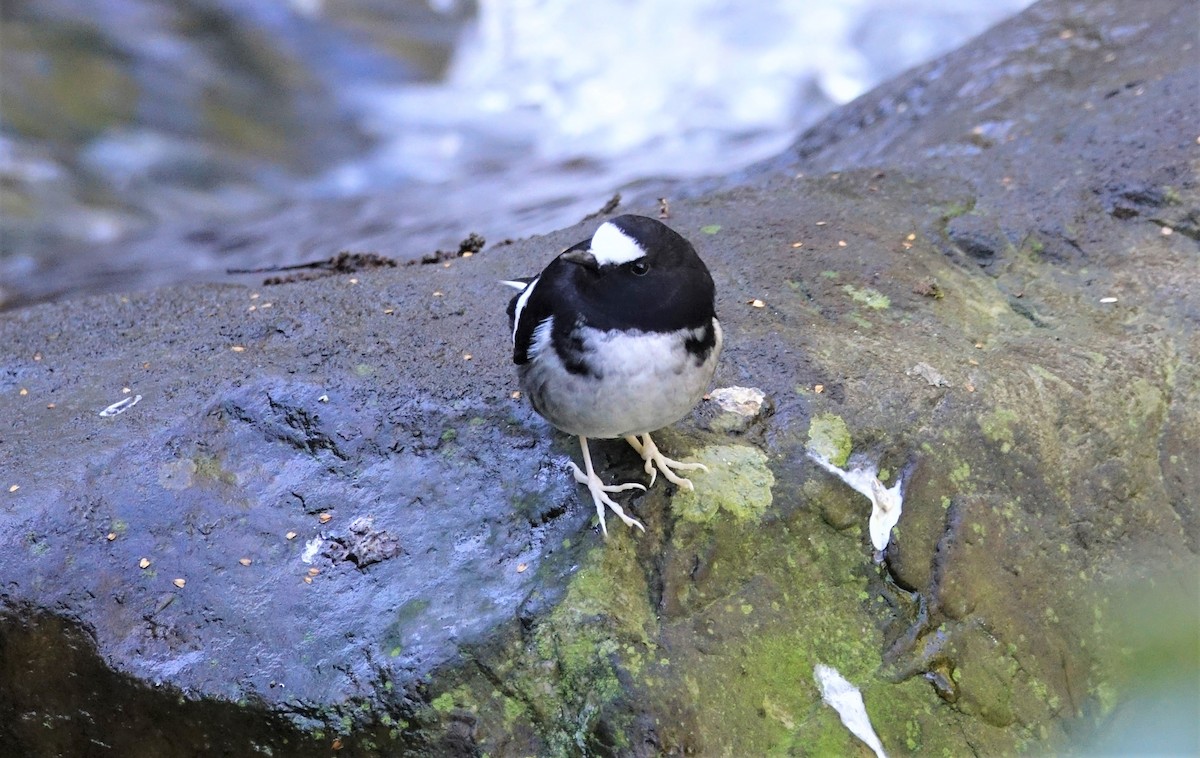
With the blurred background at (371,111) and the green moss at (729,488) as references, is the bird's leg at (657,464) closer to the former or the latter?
the green moss at (729,488)

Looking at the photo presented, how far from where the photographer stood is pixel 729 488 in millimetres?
3389

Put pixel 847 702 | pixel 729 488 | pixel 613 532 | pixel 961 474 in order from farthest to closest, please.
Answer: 1. pixel 961 474
2. pixel 729 488
3. pixel 613 532
4. pixel 847 702

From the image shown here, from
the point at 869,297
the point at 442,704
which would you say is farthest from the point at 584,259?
the point at 869,297

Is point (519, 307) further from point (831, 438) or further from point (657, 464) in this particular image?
point (831, 438)

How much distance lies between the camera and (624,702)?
2.97 metres

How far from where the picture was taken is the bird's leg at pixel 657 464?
11.1 feet

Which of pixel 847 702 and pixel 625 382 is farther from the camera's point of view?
pixel 847 702

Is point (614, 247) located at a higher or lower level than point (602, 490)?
higher

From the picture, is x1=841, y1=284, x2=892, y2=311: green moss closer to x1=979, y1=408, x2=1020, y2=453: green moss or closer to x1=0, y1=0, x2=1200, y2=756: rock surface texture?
x1=0, y1=0, x2=1200, y2=756: rock surface texture

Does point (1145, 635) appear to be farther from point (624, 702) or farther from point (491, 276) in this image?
point (491, 276)

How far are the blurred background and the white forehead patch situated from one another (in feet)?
14.2

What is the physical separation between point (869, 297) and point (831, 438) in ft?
3.41

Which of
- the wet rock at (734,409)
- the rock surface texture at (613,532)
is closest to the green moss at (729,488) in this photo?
the rock surface texture at (613,532)

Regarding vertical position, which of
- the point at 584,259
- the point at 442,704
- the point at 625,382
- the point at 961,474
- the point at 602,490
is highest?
the point at 584,259
